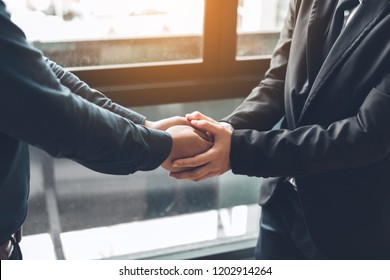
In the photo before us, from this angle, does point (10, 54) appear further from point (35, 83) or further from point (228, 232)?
point (228, 232)

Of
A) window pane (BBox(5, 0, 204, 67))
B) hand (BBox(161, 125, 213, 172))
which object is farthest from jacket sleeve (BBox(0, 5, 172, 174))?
window pane (BBox(5, 0, 204, 67))

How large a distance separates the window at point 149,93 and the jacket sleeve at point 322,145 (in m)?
0.68

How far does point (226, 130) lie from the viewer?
1.22 meters

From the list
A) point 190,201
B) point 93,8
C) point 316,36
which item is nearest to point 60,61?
point 93,8

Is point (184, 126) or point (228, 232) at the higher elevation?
point (184, 126)

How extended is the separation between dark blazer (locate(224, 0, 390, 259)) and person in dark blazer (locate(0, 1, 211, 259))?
→ 0.83 ft

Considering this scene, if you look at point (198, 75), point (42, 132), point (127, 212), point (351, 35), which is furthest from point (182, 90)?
point (42, 132)

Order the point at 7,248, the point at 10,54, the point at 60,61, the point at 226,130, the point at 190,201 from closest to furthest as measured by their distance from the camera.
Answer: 1. the point at 10,54
2. the point at 7,248
3. the point at 226,130
4. the point at 60,61
5. the point at 190,201

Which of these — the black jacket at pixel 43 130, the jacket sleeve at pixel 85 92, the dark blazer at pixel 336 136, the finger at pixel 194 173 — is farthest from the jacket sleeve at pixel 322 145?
the jacket sleeve at pixel 85 92

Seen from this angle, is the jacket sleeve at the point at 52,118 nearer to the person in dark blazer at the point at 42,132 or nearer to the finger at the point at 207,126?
the person in dark blazer at the point at 42,132

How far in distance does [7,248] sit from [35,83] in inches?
15.7

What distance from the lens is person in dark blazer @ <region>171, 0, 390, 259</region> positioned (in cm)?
104

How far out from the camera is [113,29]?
5.82 ft
